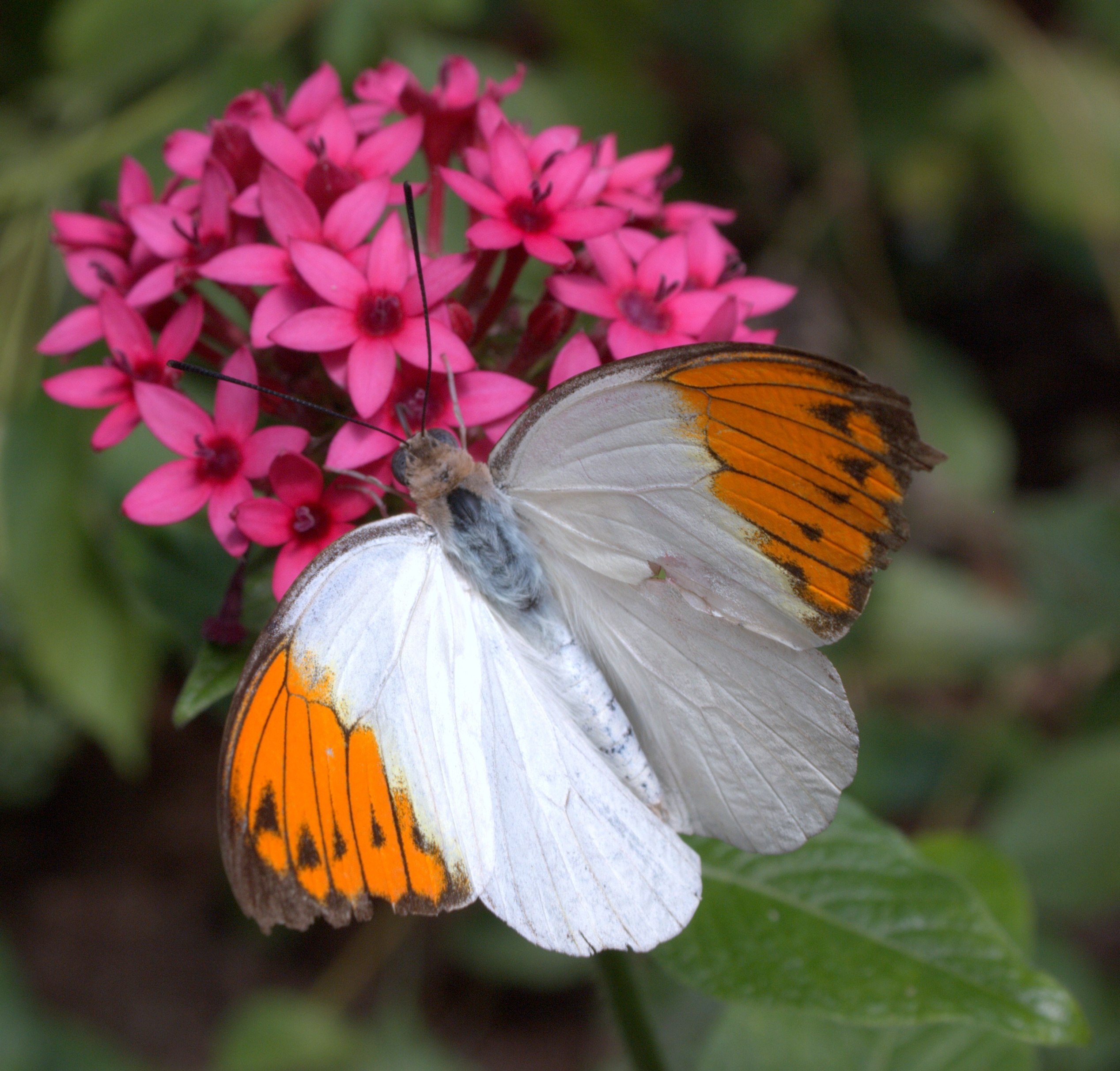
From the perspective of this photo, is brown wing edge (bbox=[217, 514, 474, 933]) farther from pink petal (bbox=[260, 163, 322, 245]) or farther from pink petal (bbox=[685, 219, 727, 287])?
pink petal (bbox=[685, 219, 727, 287])

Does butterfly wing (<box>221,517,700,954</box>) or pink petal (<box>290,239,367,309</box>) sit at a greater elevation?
pink petal (<box>290,239,367,309</box>)

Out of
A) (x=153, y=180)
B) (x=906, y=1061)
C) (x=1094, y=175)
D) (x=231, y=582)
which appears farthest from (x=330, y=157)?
(x=1094, y=175)

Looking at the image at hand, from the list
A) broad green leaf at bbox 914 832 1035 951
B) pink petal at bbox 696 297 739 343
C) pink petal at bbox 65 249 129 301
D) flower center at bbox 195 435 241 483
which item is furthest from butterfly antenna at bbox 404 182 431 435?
broad green leaf at bbox 914 832 1035 951

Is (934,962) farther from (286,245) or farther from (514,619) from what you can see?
(286,245)

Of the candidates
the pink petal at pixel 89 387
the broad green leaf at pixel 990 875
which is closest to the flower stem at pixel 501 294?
the pink petal at pixel 89 387

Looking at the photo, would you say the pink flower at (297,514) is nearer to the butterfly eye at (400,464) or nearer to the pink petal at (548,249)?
the butterfly eye at (400,464)
